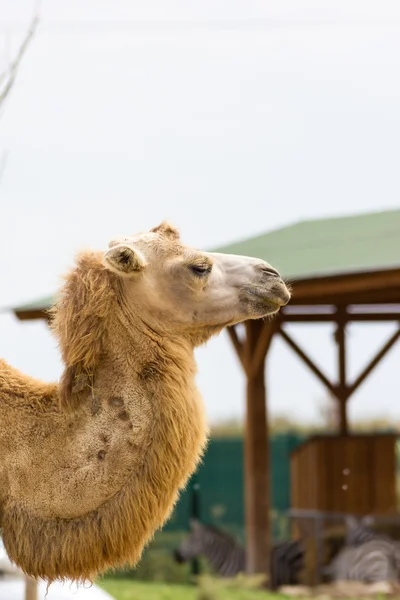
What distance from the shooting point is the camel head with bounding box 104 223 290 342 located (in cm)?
411

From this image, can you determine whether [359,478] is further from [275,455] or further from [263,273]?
[263,273]

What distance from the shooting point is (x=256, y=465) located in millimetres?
13219

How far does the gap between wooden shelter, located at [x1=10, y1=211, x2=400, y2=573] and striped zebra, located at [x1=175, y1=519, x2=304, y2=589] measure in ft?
0.58

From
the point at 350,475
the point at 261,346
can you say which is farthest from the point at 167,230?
the point at 350,475

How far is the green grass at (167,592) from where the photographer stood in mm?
12641

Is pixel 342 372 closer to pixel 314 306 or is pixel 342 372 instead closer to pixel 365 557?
pixel 314 306

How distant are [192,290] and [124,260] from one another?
279 mm

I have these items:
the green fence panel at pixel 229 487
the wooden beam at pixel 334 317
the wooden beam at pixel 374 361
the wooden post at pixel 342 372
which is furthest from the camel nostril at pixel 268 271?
the green fence panel at pixel 229 487

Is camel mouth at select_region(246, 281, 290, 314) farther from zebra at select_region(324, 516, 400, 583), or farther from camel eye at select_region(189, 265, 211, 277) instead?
zebra at select_region(324, 516, 400, 583)

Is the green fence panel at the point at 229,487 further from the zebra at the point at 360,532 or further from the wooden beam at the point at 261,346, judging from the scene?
the zebra at the point at 360,532

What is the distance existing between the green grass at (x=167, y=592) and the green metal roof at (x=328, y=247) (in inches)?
137

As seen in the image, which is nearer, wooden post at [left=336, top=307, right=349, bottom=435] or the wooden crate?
the wooden crate

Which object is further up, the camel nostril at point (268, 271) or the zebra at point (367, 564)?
the camel nostril at point (268, 271)

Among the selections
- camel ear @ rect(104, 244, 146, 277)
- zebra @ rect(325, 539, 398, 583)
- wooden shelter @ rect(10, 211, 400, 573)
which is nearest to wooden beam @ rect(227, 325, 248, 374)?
wooden shelter @ rect(10, 211, 400, 573)
